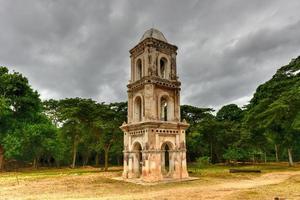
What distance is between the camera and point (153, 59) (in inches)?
845

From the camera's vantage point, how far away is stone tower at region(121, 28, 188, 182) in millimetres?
19719

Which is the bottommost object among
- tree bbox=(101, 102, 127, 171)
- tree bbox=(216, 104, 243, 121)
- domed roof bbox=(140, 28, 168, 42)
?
tree bbox=(101, 102, 127, 171)

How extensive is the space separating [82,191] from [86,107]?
18117 millimetres

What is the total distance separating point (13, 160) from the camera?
38.7 meters

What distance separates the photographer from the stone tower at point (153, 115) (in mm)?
19719

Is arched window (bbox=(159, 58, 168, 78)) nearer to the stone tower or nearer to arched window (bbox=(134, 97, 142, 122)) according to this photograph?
the stone tower

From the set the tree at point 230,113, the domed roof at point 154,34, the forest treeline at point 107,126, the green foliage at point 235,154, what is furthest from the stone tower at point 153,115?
the tree at point 230,113

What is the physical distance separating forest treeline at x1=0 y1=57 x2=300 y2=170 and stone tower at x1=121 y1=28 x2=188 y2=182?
9.41 metres

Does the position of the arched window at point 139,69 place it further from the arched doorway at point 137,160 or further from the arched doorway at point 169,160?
the arched doorway at point 169,160

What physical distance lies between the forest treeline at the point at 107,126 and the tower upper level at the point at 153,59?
10034mm

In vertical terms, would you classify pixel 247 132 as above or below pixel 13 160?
above

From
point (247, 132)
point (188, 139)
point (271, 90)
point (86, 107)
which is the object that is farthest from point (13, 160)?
point (271, 90)

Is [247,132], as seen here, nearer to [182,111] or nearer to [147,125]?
[182,111]

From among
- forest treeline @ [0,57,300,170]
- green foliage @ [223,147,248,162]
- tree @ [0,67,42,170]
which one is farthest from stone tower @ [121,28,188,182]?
green foliage @ [223,147,248,162]
